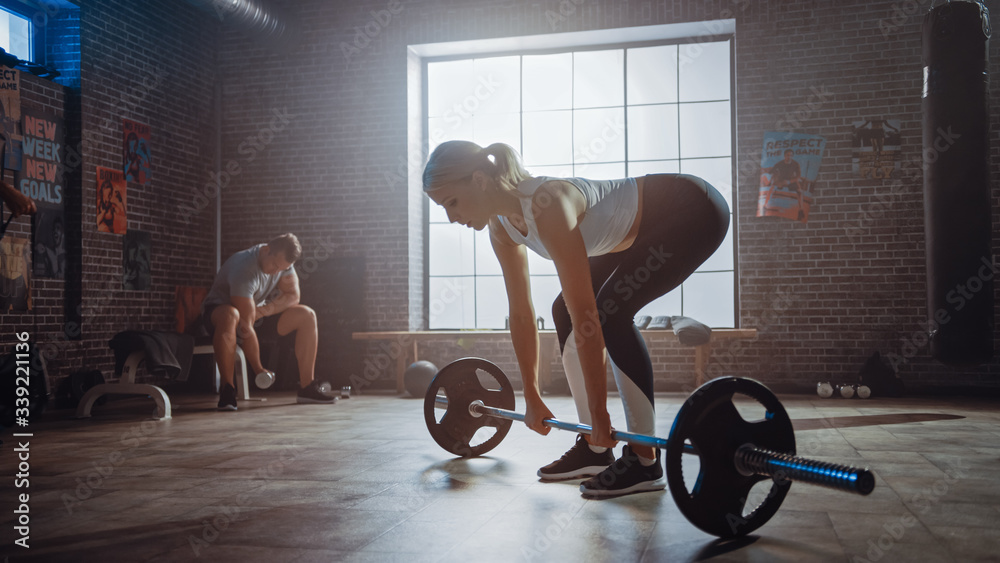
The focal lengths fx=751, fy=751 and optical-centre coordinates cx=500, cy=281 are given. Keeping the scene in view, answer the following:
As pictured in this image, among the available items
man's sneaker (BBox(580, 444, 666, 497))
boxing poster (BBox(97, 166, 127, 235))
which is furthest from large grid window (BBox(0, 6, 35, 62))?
man's sneaker (BBox(580, 444, 666, 497))

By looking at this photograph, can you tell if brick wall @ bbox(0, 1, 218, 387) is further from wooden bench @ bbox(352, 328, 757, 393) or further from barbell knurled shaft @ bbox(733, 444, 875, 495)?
barbell knurled shaft @ bbox(733, 444, 875, 495)

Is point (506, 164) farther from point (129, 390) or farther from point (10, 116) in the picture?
point (10, 116)

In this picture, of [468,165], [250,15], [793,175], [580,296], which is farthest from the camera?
[250,15]

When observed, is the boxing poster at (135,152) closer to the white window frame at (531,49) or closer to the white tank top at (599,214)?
the white window frame at (531,49)

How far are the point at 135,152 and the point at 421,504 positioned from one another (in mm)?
5076

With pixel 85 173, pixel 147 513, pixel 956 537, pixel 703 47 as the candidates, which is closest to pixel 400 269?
pixel 85 173

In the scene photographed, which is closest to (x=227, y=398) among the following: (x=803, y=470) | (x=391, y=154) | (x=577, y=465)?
(x=391, y=154)

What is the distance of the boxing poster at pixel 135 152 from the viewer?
5.98 meters

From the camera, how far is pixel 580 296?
1891 mm

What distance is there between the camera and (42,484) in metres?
2.57

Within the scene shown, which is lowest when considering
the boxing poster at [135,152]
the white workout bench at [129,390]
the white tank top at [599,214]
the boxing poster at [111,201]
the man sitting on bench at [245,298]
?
the white workout bench at [129,390]

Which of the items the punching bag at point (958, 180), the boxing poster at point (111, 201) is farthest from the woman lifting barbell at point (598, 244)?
the boxing poster at point (111, 201)

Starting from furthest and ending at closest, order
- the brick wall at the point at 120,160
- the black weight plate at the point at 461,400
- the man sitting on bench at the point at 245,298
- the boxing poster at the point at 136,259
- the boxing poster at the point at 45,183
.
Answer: the boxing poster at the point at 136,259 < the brick wall at the point at 120,160 < the boxing poster at the point at 45,183 < the man sitting on bench at the point at 245,298 < the black weight plate at the point at 461,400

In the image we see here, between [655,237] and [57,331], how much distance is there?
4.73 metres
